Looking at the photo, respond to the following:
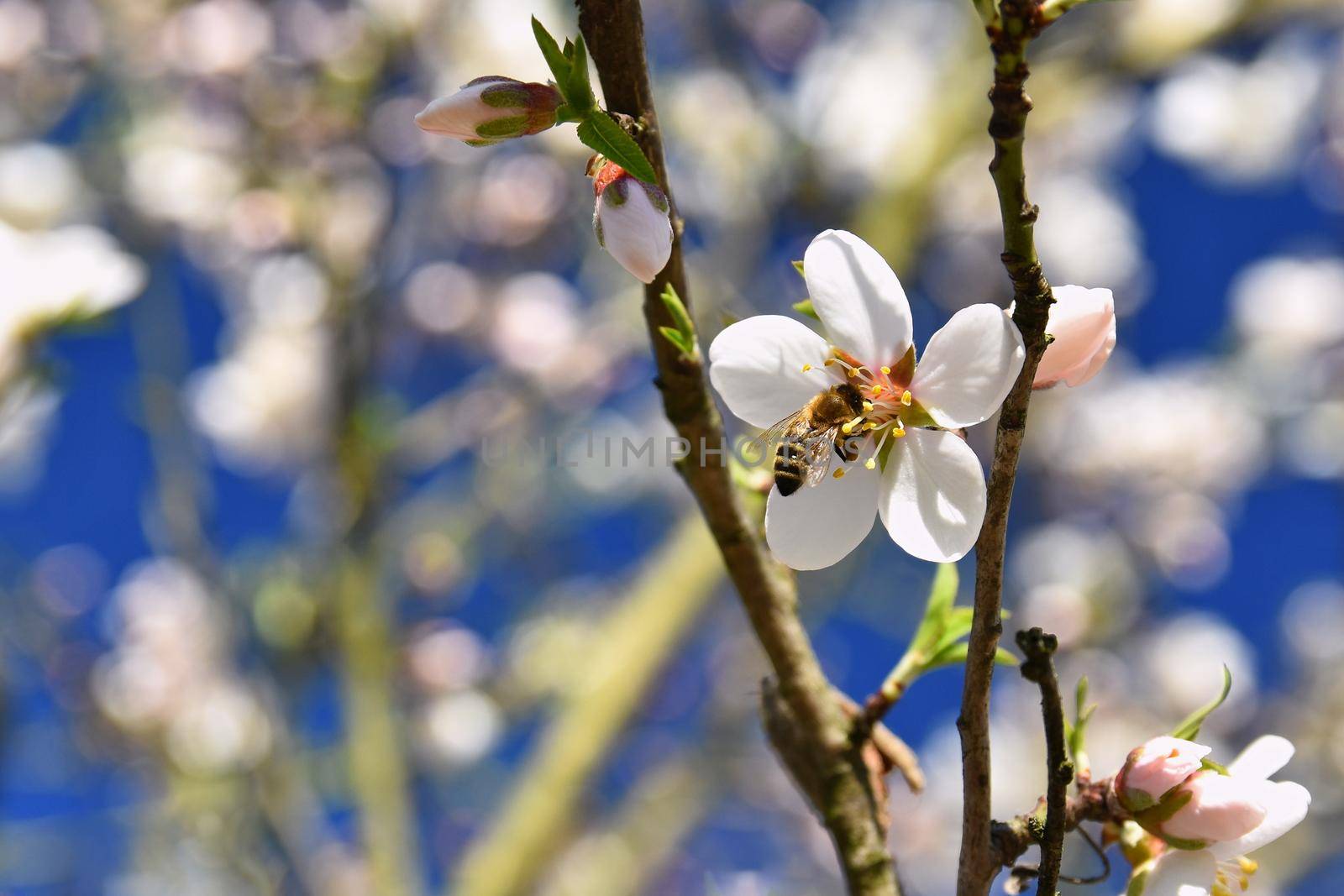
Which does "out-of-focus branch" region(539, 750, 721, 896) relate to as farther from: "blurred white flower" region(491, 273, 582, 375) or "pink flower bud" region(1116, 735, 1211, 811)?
"pink flower bud" region(1116, 735, 1211, 811)

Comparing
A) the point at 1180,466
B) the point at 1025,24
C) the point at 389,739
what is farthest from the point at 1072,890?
the point at 1180,466

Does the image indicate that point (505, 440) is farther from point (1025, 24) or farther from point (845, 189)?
point (1025, 24)

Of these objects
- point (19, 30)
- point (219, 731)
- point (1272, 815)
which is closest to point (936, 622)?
point (1272, 815)

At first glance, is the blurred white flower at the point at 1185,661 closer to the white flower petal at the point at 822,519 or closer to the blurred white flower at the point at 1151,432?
the blurred white flower at the point at 1151,432

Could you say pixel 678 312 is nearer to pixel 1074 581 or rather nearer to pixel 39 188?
pixel 39 188

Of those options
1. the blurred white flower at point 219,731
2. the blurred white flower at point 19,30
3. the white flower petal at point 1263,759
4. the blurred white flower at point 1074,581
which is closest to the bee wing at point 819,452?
the white flower petal at point 1263,759

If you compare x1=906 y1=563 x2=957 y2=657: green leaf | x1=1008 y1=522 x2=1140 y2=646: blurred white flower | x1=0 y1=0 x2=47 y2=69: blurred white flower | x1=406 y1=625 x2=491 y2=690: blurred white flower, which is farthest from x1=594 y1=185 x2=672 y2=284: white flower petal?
x1=0 y1=0 x2=47 y2=69: blurred white flower
